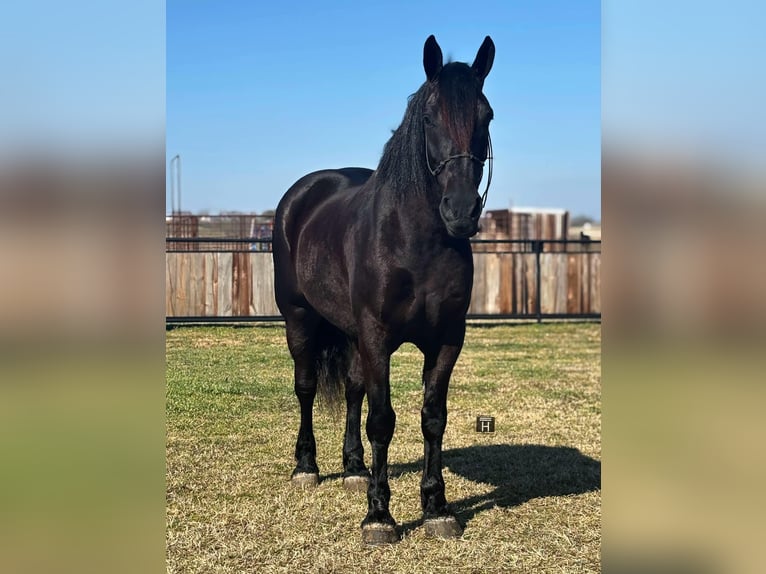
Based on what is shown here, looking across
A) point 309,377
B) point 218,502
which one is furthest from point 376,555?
point 309,377

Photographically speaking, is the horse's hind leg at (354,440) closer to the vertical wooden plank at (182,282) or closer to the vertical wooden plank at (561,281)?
the vertical wooden plank at (182,282)

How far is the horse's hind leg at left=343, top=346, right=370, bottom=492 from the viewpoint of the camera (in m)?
5.07

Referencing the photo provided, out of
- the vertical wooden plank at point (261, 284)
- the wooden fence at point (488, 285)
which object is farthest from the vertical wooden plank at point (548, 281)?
the vertical wooden plank at point (261, 284)

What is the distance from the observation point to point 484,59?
3.86 m

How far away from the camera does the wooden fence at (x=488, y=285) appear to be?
47.4ft

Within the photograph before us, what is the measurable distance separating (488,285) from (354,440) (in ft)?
36.5

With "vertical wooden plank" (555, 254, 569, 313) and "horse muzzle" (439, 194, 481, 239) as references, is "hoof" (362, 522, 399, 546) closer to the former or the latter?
"horse muzzle" (439, 194, 481, 239)

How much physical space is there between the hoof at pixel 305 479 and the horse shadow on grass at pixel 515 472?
22.3 inches

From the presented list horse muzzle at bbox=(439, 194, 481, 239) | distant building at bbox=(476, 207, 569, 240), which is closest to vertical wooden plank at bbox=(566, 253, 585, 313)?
distant building at bbox=(476, 207, 569, 240)

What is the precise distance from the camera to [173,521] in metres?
4.29

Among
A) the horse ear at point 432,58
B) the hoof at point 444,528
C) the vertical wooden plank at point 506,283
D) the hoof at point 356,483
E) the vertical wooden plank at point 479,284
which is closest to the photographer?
the horse ear at point 432,58

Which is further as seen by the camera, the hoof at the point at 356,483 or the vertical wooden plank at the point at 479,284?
the vertical wooden plank at the point at 479,284
